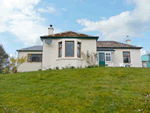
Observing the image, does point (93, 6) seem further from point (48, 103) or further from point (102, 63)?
point (48, 103)

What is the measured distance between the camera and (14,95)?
573 cm

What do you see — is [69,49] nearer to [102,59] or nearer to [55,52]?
[55,52]

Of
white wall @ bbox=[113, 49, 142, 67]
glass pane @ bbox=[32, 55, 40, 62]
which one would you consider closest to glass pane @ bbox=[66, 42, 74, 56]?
glass pane @ bbox=[32, 55, 40, 62]

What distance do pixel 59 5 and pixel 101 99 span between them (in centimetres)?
1057

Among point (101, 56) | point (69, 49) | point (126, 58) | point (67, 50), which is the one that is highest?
point (69, 49)

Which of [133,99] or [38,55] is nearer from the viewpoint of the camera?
[133,99]

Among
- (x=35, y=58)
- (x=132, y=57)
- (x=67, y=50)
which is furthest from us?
(x=35, y=58)

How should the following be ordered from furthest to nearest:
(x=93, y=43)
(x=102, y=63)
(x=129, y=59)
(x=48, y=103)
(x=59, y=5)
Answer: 1. (x=129, y=59)
2. (x=102, y=63)
3. (x=93, y=43)
4. (x=59, y=5)
5. (x=48, y=103)

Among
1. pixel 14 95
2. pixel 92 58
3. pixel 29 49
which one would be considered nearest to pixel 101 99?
pixel 14 95

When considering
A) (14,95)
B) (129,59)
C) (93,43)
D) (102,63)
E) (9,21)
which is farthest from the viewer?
(129,59)

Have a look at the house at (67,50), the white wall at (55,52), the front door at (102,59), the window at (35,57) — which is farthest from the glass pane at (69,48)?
the window at (35,57)

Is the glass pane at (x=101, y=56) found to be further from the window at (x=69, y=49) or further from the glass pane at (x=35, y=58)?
the glass pane at (x=35, y=58)

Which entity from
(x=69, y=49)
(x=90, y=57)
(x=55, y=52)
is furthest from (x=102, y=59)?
(x=55, y=52)

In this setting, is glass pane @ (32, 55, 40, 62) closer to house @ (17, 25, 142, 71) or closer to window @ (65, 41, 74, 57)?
house @ (17, 25, 142, 71)
